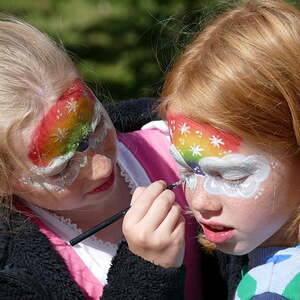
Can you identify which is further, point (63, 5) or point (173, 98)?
point (63, 5)

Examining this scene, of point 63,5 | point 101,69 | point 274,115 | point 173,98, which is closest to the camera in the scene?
point 274,115

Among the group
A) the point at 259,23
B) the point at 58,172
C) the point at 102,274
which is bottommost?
the point at 102,274

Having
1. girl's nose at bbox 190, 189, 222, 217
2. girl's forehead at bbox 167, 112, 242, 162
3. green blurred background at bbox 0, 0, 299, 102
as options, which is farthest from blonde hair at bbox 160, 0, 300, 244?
green blurred background at bbox 0, 0, 299, 102

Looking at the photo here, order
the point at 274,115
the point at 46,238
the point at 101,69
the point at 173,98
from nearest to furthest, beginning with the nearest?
the point at 274,115
the point at 173,98
the point at 46,238
the point at 101,69

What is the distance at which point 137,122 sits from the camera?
183 cm

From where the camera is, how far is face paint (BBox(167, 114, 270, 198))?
1.29 metres

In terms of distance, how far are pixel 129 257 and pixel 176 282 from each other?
0.33 ft

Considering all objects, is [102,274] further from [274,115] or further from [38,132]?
[274,115]

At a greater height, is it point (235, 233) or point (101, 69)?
point (235, 233)

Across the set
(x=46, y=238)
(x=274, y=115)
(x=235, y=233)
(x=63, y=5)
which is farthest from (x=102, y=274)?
(x=63, y=5)

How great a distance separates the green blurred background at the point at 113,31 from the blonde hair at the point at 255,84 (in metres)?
1.80

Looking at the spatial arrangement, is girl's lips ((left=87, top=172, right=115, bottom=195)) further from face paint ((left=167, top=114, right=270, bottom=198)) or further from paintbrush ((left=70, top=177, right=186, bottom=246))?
face paint ((left=167, top=114, right=270, bottom=198))

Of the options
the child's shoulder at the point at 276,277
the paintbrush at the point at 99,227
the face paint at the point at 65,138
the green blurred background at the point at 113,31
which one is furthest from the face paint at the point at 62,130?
the green blurred background at the point at 113,31

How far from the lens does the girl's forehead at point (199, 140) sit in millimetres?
1296
